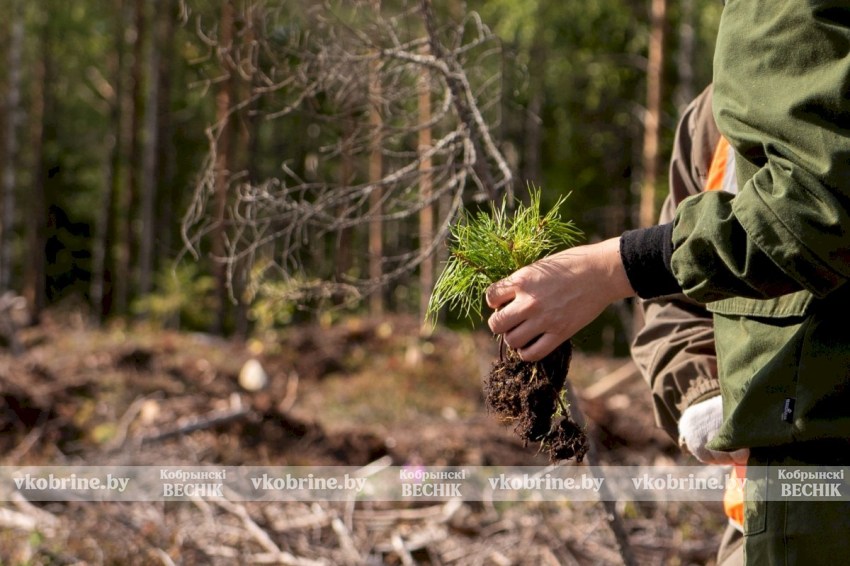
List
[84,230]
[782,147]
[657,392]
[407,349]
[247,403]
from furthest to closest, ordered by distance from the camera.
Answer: [84,230] → [407,349] → [247,403] → [657,392] → [782,147]

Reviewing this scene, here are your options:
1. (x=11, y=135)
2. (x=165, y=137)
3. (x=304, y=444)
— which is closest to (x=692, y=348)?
(x=304, y=444)

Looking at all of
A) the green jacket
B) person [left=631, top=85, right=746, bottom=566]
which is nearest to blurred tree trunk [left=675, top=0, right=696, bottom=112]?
person [left=631, top=85, right=746, bottom=566]

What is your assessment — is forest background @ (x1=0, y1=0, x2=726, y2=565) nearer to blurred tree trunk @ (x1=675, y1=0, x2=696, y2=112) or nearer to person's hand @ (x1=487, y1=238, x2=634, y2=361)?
blurred tree trunk @ (x1=675, y1=0, x2=696, y2=112)

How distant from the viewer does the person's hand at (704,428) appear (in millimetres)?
1858

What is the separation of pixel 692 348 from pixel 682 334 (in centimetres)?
6

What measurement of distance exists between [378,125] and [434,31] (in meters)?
0.31

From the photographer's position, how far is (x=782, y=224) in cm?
134

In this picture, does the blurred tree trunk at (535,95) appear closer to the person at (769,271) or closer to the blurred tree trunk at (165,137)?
the blurred tree trunk at (165,137)

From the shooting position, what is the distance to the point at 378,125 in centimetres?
257

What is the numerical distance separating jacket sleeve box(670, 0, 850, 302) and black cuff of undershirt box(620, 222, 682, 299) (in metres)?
0.05

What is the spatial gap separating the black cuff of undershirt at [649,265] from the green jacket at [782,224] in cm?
5

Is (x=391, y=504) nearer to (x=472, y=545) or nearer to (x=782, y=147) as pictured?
(x=472, y=545)

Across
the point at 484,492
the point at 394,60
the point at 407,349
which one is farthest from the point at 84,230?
the point at 394,60

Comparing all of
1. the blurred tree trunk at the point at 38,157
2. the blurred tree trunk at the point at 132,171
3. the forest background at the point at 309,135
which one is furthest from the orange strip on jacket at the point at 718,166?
the blurred tree trunk at the point at 38,157
